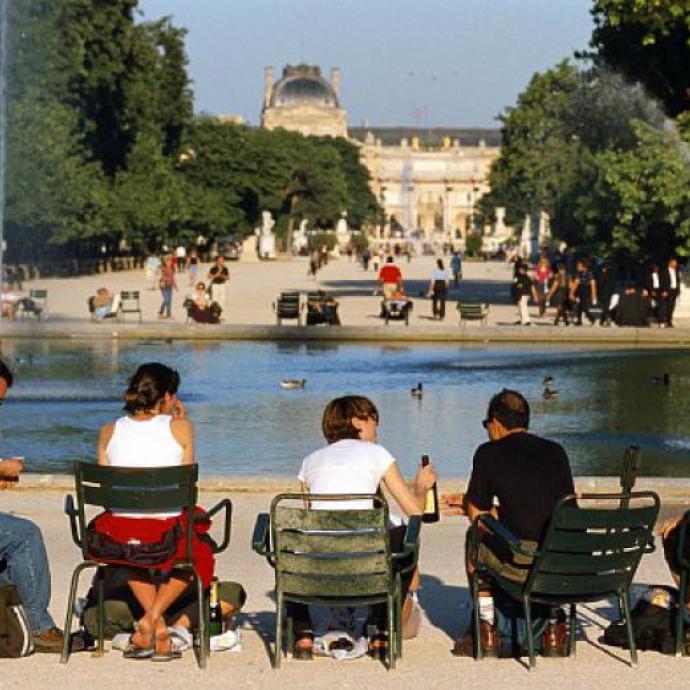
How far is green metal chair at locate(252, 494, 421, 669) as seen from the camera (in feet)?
25.3

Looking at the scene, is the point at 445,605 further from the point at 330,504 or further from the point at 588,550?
the point at 588,550

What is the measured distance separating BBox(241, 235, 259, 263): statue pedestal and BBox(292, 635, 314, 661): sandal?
103 meters

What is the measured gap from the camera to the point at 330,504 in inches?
319

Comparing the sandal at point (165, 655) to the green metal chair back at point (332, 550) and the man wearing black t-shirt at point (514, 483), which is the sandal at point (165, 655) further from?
the man wearing black t-shirt at point (514, 483)

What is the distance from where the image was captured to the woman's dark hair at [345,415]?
8.10 metres

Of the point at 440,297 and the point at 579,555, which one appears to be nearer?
the point at 579,555

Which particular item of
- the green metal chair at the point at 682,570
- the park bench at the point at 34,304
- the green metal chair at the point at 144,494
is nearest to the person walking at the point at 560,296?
the park bench at the point at 34,304

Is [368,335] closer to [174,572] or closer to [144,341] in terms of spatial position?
[144,341]

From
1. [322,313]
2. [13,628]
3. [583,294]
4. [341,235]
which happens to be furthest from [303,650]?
[341,235]

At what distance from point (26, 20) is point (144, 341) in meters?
31.4

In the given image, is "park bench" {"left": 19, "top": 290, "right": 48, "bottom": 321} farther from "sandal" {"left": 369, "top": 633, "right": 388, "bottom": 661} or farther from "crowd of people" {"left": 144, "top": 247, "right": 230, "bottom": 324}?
"sandal" {"left": 369, "top": 633, "right": 388, "bottom": 661}

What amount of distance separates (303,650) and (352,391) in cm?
1490

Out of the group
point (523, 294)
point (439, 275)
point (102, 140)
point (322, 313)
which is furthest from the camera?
point (102, 140)

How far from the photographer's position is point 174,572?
8094 millimetres
